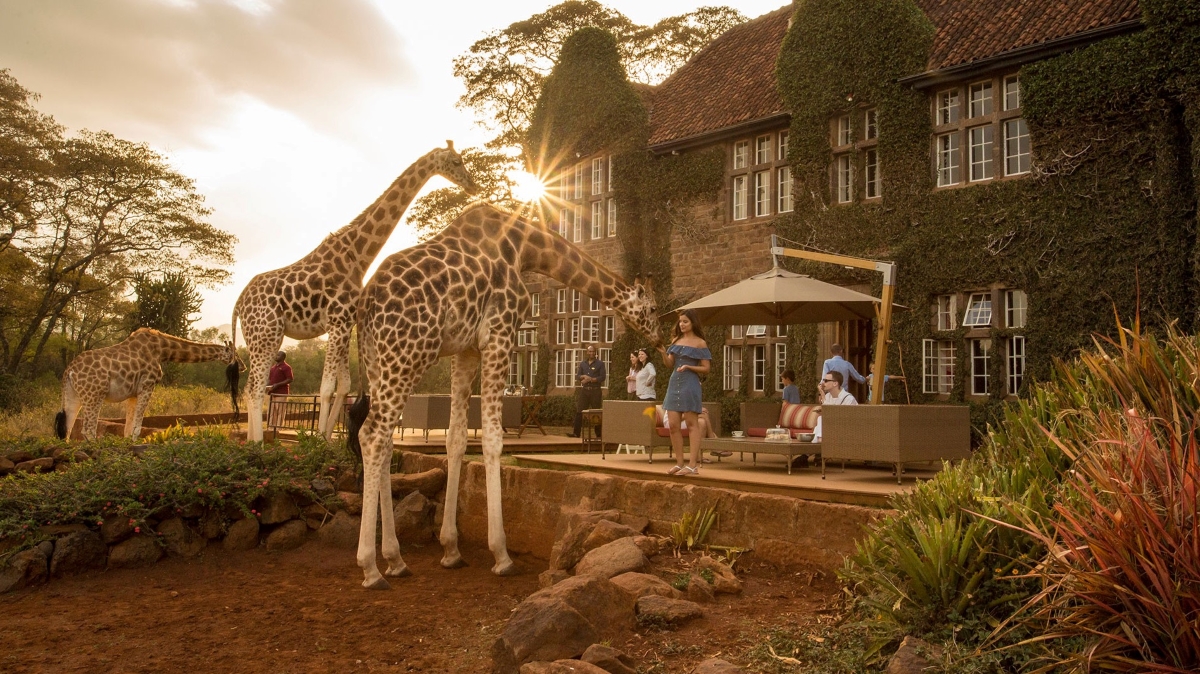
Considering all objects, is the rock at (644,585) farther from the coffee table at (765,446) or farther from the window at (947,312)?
the window at (947,312)

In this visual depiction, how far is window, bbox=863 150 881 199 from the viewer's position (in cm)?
1620

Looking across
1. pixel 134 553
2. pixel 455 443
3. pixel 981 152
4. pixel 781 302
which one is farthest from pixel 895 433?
pixel 981 152

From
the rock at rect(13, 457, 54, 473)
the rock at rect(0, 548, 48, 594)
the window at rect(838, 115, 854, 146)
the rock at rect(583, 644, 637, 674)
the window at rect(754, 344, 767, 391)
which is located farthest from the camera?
the window at rect(754, 344, 767, 391)

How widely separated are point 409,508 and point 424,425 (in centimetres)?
369

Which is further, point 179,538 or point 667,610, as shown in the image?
point 179,538

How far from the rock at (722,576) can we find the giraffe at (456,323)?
2300mm

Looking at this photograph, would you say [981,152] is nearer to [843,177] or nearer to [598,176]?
[843,177]

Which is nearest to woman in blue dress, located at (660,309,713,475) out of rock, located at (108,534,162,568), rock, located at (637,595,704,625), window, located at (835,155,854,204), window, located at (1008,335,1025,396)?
rock, located at (637,595,704,625)

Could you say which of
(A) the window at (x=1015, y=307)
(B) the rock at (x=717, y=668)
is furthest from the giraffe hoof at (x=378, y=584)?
(A) the window at (x=1015, y=307)

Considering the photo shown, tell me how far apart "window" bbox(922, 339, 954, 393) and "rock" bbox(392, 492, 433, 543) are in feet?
28.6

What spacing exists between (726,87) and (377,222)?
1097 cm

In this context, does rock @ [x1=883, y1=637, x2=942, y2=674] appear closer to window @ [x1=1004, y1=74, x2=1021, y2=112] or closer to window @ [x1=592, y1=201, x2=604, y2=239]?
window @ [x1=1004, y1=74, x2=1021, y2=112]

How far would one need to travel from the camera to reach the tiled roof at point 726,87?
18.6 meters

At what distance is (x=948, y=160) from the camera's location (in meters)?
15.1
